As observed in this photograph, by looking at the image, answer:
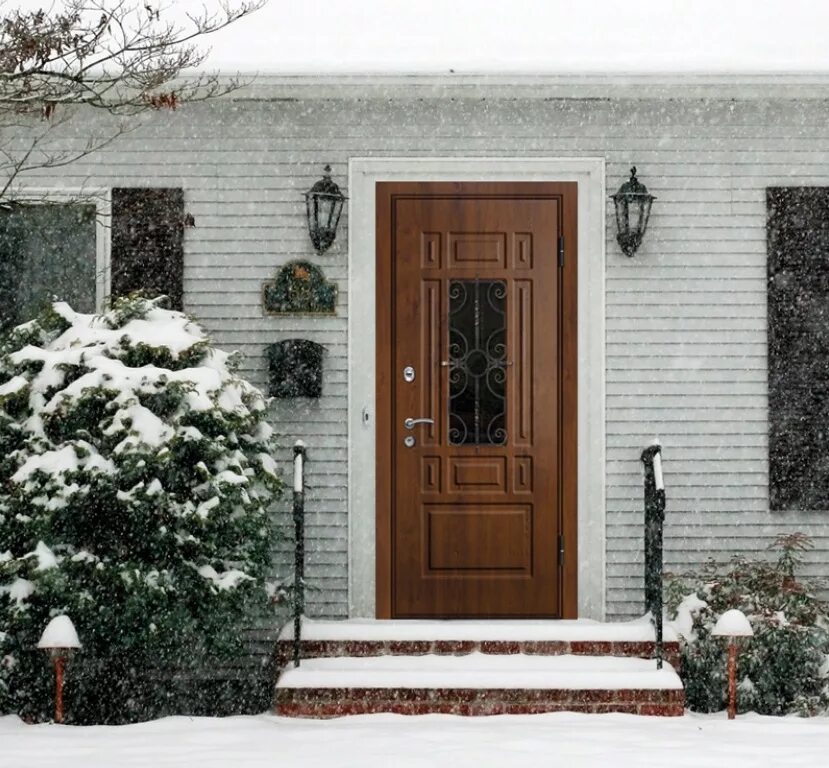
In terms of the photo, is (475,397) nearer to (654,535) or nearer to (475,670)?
(654,535)

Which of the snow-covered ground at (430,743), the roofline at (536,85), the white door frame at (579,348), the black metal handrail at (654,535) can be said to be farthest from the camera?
the white door frame at (579,348)

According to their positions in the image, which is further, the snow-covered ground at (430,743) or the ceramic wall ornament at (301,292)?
the ceramic wall ornament at (301,292)

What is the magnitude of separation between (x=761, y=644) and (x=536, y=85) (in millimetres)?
3150

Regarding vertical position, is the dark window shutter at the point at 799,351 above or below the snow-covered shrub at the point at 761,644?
above

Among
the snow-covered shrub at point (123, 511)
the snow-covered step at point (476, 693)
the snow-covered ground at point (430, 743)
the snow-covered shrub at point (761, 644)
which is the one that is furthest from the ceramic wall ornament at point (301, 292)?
the snow-covered shrub at point (761, 644)

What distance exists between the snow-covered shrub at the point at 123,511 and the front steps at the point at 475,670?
476 millimetres

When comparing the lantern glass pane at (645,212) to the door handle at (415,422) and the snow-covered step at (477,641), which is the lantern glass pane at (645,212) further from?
the snow-covered step at (477,641)

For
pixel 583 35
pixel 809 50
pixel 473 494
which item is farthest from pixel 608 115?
pixel 473 494

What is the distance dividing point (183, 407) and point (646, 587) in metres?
2.71

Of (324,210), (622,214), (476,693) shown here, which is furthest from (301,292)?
(476,693)

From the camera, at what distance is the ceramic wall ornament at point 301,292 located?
22.1ft

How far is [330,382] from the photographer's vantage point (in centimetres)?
675

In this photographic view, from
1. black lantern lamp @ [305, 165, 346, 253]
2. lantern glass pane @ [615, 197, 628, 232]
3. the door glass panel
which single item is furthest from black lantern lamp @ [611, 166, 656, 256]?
black lantern lamp @ [305, 165, 346, 253]

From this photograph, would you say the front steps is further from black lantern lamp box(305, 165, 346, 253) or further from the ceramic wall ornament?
black lantern lamp box(305, 165, 346, 253)
